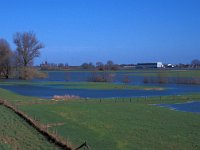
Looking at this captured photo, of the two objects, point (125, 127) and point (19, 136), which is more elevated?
point (19, 136)

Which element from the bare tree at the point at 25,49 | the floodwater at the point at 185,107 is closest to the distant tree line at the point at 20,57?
the bare tree at the point at 25,49

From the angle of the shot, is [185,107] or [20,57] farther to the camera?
[20,57]

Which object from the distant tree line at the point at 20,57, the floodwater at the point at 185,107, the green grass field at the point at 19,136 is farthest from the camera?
the distant tree line at the point at 20,57

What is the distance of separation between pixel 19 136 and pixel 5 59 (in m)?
105

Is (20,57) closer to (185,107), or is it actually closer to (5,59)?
(5,59)

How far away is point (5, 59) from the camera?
12675 cm

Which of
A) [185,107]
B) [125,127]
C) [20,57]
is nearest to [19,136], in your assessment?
[125,127]

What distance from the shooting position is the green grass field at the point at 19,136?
70.3 feet

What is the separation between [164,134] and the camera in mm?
26844

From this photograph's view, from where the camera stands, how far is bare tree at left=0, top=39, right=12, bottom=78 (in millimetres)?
126875

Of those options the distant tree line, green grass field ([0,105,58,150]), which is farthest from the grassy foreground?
the distant tree line

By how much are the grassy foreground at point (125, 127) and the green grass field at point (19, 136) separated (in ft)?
5.94

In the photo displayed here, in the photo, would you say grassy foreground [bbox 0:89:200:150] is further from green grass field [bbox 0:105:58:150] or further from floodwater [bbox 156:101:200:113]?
floodwater [bbox 156:101:200:113]

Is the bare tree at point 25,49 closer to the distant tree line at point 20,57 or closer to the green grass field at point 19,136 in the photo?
the distant tree line at point 20,57
